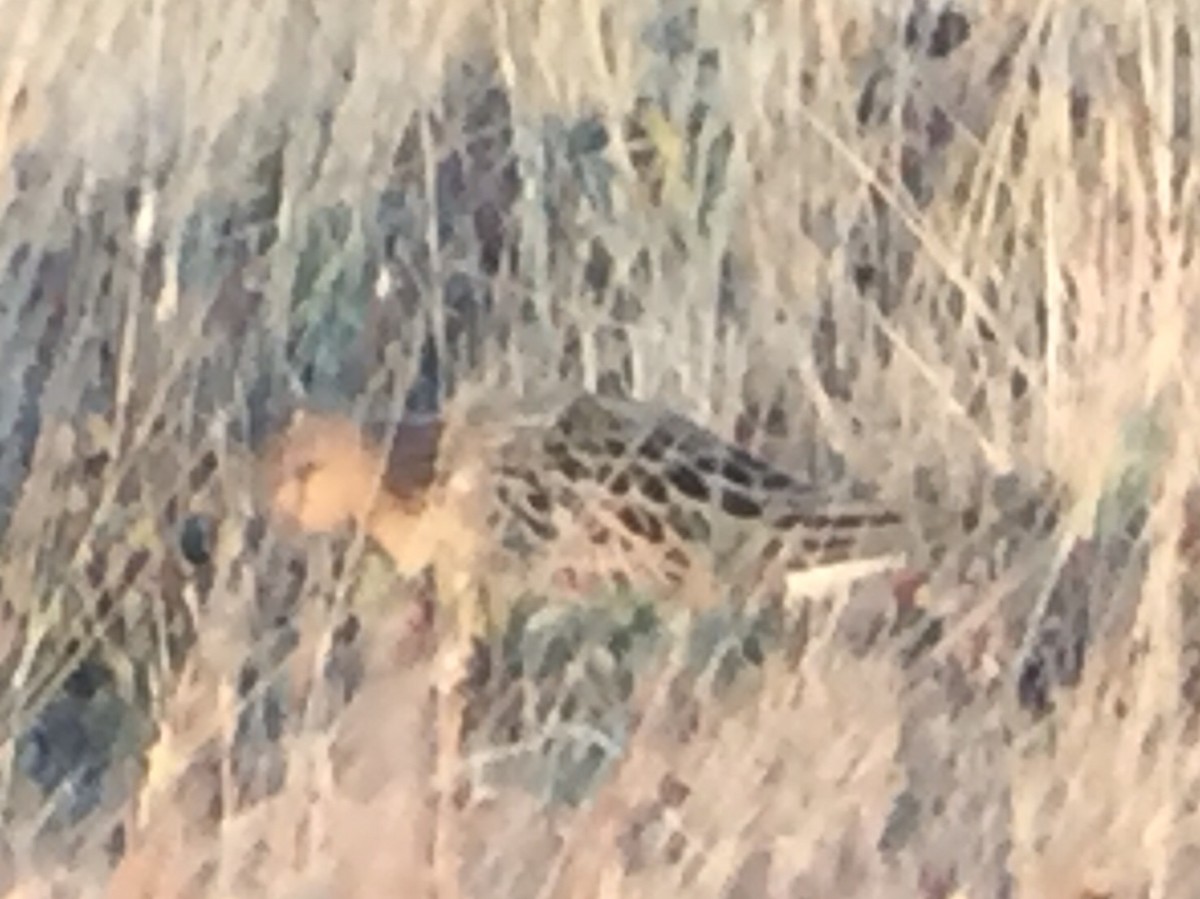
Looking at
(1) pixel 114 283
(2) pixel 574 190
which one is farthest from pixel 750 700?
(1) pixel 114 283

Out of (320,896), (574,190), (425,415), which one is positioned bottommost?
(320,896)

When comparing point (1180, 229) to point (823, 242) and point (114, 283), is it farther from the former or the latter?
point (114, 283)

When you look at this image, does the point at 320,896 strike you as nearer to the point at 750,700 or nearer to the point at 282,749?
the point at 282,749

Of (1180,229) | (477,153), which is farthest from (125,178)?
(1180,229)

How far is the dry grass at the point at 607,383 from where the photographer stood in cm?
110

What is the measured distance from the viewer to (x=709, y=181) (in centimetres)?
117

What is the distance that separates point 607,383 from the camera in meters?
1.15

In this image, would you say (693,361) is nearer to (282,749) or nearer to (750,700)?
(750,700)

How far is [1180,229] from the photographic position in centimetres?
116

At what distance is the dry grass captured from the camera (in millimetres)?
1104

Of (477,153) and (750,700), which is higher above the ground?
(477,153)

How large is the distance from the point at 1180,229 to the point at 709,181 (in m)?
0.26

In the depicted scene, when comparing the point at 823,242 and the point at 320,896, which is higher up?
the point at 823,242

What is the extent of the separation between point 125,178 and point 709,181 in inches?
12.4
